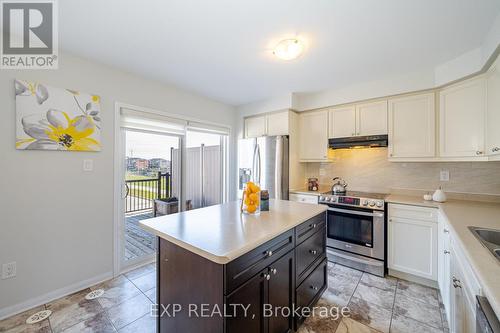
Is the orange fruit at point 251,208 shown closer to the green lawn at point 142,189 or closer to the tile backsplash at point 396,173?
the green lawn at point 142,189

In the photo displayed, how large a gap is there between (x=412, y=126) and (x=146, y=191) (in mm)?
3639

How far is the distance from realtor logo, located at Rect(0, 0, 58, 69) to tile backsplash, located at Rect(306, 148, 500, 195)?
11.7 ft

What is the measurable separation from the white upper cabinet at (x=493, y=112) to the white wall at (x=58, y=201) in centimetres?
367

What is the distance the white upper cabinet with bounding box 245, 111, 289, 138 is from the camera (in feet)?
11.1

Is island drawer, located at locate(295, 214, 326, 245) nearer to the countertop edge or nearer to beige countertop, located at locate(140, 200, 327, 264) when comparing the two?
beige countertop, located at locate(140, 200, 327, 264)

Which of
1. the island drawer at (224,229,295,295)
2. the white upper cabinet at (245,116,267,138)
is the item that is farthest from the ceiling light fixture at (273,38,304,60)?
the white upper cabinet at (245,116,267,138)

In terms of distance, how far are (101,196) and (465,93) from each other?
13.6ft

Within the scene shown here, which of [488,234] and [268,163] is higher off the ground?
[268,163]

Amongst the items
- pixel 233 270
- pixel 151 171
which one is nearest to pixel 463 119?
pixel 233 270

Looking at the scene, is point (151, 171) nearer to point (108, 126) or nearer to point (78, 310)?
point (108, 126)

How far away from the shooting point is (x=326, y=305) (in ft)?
6.51

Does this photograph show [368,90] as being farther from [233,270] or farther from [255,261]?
[233,270]

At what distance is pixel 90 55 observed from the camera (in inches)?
84.7

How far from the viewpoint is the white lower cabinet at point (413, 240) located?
7.25ft
